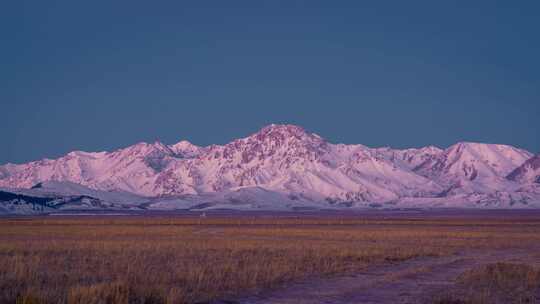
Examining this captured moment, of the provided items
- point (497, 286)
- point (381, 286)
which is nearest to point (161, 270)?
point (381, 286)

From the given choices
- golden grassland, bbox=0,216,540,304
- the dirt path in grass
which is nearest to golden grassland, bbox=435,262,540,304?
the dirt path in grass

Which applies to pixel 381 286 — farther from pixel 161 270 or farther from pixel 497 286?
pixel 161 270

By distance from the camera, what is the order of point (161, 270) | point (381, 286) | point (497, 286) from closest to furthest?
1. point (497, 286)
2. point (381, 286)
3. point (161, 270)

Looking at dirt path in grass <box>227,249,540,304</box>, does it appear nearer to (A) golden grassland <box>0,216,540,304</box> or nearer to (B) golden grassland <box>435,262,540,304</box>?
(B) golden grassland <box>435,262,540,304</box>

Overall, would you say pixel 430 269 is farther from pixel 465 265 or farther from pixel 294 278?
pixel 294 278

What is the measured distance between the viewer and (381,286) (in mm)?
26781

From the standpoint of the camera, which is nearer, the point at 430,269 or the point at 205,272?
the point at 205,272

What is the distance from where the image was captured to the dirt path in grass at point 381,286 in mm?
23078

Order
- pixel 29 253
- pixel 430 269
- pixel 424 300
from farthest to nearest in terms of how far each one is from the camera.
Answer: pixel 29 253 → pixel 430 269 → pixel 424 300

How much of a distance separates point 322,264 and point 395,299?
11.1 metres

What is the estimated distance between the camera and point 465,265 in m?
35.6

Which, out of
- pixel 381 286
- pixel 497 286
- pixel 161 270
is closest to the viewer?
pixel 497 286

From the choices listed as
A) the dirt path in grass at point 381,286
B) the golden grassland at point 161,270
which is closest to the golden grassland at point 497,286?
the dirt path in grass at point 381,286

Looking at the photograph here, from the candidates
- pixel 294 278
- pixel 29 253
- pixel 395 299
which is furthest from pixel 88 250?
pixel 395 299
